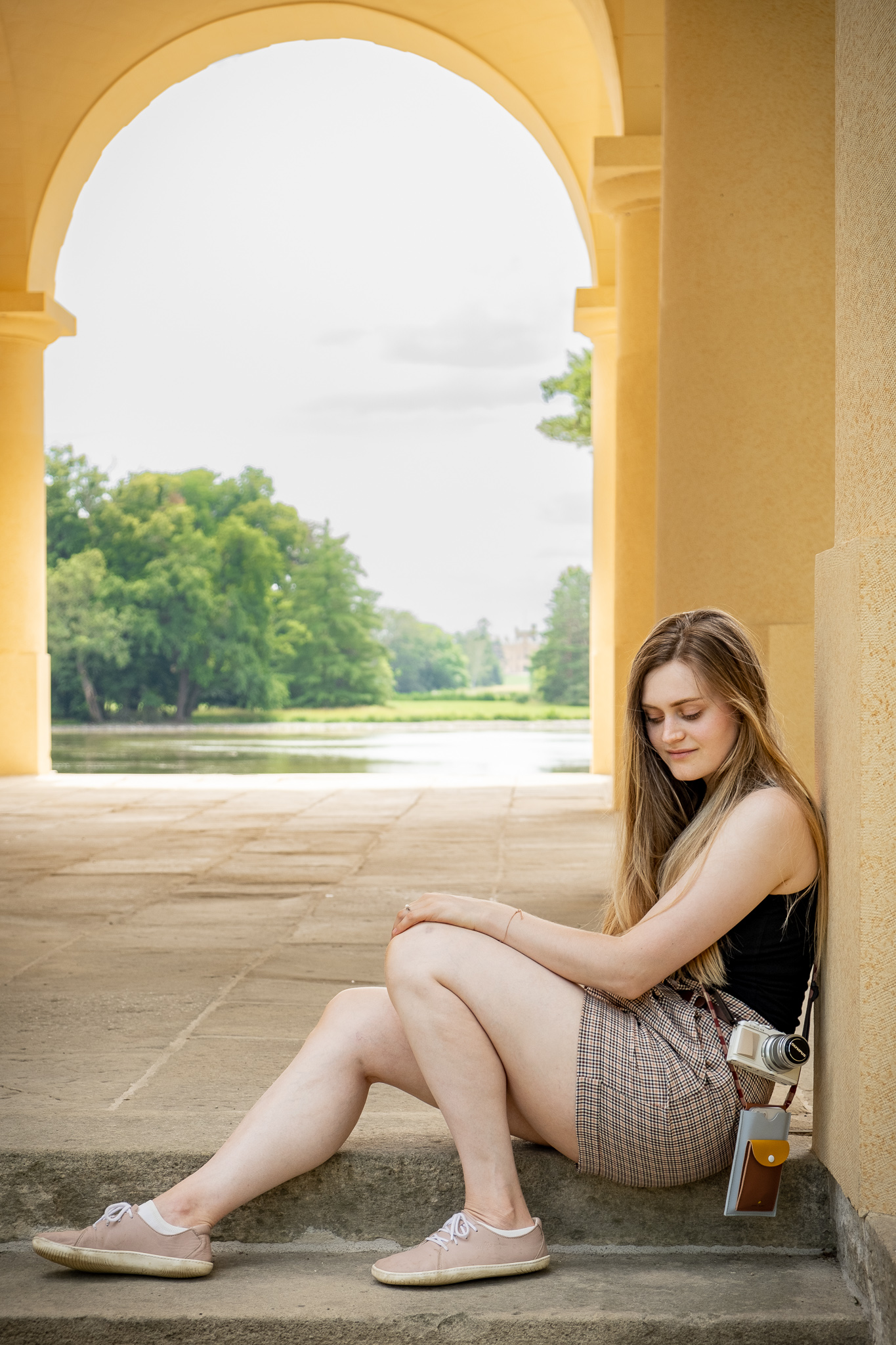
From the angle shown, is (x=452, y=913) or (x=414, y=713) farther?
(x=414, y=713)

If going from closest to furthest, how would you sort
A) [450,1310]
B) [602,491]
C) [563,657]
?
[450,1310], [602,491], [563,657]

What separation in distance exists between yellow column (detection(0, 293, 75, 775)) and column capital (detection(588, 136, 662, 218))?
6.69 metres

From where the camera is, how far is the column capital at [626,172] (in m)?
9.22

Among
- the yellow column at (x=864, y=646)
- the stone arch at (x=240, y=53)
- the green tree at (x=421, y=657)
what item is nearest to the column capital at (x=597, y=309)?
the stone arch at (x=240, y=53)

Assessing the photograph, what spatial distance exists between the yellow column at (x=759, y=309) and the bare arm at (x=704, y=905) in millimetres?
2247

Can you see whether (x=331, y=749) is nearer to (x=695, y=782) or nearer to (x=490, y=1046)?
(x=695, y=782)

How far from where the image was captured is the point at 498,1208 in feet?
8.57

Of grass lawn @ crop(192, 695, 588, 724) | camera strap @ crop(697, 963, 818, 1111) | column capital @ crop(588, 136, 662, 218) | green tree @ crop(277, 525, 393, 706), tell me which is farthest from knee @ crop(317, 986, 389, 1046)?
green tree @ crop(277, 525, 393, 706)

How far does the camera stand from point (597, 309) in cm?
1334

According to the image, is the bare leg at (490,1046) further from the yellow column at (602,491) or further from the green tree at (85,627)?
the green tree at (85,627)

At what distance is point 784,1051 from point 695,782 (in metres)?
0.67

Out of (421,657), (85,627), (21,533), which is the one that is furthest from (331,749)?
(421,657)

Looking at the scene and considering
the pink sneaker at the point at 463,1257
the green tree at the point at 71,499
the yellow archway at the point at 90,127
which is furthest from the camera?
the green tree at the point at 71,499

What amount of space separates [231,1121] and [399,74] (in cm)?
5662
